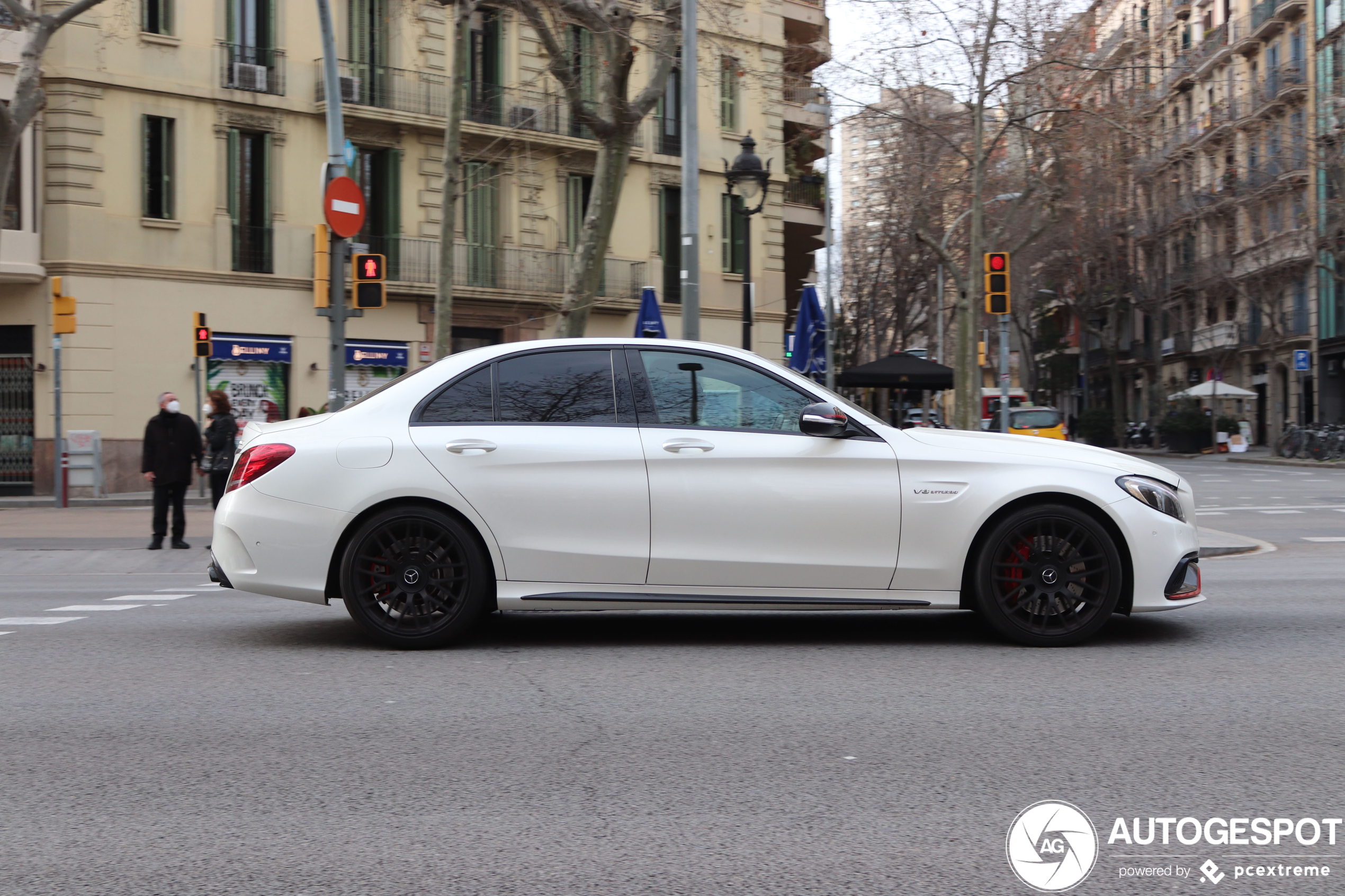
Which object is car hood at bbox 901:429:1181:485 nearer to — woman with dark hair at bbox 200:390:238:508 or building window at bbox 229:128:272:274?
woman with dark hair at bbox 200:390:238:508

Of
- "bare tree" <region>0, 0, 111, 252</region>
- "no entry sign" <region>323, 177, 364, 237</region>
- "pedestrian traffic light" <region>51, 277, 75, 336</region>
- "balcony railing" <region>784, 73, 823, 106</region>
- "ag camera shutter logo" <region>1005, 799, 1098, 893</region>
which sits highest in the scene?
"balcony railing" <region>784, 73, 823, 106</region>

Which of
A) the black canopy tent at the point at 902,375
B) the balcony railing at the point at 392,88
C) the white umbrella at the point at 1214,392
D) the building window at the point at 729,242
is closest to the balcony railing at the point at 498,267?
the balcony railing at the point at 392,88

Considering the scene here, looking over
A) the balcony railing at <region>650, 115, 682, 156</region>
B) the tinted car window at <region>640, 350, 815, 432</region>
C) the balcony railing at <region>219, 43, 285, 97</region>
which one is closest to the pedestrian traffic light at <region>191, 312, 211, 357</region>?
the balcony railing at <region>219, 43, 285, 97</region>

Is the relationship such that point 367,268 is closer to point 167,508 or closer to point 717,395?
point 167,508

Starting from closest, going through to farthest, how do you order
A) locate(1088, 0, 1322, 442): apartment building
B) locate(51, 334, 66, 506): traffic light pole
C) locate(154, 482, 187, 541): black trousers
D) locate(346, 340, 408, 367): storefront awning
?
1. locate(154, 482, 187, 541): black trousers
2. locate(51, 334, 66, 506): traffic light pole
3. locate(346, 340, 408, 367): storefront awning
4. locate(1088, 0, 1322, 442): apartment building

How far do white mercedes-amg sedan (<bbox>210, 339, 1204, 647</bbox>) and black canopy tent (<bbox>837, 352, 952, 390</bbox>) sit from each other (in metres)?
21.1

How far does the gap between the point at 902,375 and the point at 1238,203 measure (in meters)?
25.7

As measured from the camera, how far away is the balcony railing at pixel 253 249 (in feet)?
93.4

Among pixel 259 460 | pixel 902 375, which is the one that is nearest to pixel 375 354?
pixel 902 375

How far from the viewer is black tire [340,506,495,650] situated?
669 centimetres

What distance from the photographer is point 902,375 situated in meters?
27.8

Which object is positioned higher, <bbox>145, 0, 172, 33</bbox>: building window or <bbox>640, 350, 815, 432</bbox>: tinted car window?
<bbox>145, 0, 172, 33</bbox>: building window

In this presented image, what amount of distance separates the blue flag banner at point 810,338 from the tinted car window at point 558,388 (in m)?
13.9

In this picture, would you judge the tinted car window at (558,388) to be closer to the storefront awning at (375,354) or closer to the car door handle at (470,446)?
the car door handle at (470,446)
